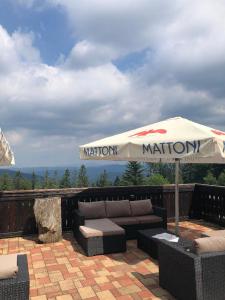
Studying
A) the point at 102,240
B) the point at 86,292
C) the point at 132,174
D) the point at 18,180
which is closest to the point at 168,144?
the point at 86,292

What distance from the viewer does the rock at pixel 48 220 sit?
743 centimetres

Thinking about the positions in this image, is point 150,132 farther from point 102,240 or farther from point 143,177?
point 143,177

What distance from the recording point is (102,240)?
648 centimetres

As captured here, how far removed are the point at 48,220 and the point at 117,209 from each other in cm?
173

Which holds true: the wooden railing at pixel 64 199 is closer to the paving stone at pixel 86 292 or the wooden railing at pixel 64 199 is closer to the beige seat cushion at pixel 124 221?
the beige seat cushion at pixel 124 221

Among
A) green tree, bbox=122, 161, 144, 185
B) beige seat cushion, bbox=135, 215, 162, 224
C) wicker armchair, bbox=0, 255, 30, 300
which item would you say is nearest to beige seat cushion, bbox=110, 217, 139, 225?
beige seat cushion, bbox=135, 215, 162, 224

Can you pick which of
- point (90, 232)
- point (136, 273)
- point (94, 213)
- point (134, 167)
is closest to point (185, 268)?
point (136, 273)

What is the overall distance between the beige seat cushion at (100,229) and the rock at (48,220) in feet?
2.58

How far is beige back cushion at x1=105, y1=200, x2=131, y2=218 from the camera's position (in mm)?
8008

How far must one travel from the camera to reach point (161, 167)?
117 metres

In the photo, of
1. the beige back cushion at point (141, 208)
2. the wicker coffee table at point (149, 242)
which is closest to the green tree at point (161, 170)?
the beige back cushion at point (141, 208)

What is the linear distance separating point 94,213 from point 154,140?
3.61 metres

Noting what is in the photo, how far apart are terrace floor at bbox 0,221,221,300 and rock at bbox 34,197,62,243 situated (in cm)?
20

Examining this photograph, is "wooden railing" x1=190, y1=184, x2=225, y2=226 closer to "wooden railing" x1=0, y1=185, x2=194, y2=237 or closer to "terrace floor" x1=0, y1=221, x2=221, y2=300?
"wooden railing" x1=0, y1=185, x2=194, y2=237
